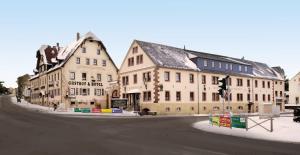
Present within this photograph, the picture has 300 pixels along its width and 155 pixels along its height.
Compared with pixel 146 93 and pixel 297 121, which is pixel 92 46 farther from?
pixel 297 121

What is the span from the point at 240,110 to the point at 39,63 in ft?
139

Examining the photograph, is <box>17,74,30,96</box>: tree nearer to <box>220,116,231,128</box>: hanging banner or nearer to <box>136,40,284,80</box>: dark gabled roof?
<box>136,40,284,80</box>: dark gabled roof

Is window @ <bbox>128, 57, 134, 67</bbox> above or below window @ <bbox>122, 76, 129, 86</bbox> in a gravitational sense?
above

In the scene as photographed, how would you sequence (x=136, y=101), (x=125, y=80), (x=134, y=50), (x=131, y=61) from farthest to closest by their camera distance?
(x=125, y=80) → (x=131, y=61) → (x=134, y=50) → (x=136, y=101)

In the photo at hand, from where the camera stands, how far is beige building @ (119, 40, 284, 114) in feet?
141

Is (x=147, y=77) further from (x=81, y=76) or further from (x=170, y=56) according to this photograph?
(x=81, y=76)

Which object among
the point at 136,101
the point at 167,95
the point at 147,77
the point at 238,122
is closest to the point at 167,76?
the point at 167,95

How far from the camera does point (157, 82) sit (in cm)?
4228

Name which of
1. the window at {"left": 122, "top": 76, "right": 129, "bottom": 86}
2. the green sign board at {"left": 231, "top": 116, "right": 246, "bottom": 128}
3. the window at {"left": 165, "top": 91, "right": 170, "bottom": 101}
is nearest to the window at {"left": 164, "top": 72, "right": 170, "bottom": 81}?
the window at {"left": 165, "top": 91, "right": 170, "bottom": 101}

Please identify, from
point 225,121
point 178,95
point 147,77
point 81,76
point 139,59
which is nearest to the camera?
point 225,121

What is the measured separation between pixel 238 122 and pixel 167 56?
→ 2650 cm

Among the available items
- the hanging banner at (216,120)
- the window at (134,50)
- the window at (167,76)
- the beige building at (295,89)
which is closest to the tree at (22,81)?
the window at (134,50)

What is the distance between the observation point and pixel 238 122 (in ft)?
68.2

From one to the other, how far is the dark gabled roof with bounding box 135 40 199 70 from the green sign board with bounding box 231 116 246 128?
22.3 metres
